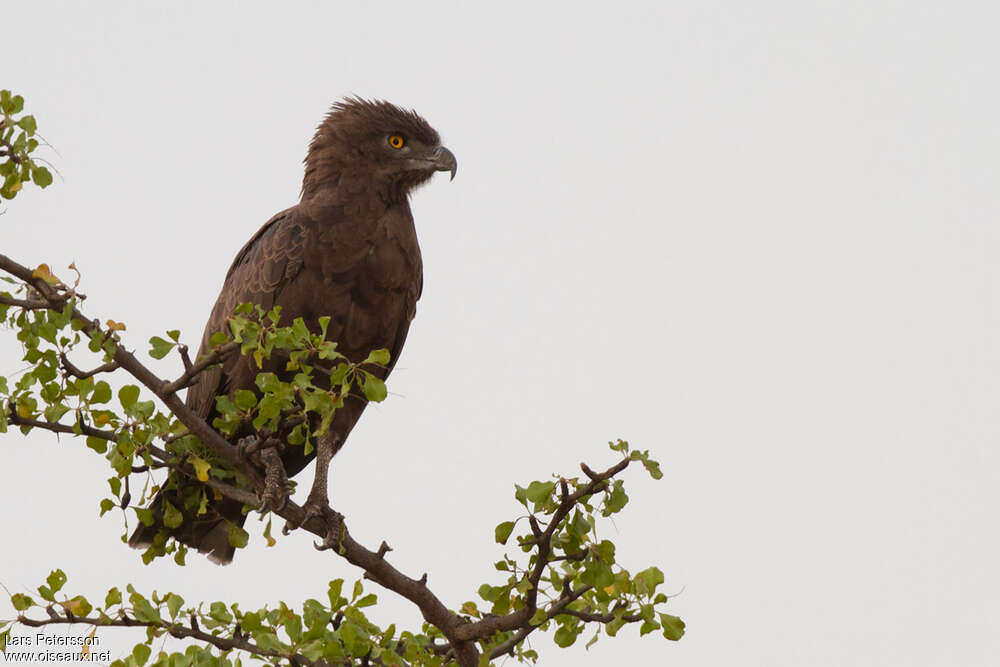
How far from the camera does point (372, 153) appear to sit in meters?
7.64

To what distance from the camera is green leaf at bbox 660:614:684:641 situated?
14.6 ft

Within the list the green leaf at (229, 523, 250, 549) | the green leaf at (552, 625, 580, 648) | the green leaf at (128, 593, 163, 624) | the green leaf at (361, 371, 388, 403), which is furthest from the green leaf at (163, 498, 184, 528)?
the green leaf at (552, 625, 580, 648)

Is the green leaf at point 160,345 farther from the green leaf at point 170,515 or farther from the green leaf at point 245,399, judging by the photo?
the green leaf at point 170,515

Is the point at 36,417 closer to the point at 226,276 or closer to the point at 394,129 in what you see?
the point at 226,276

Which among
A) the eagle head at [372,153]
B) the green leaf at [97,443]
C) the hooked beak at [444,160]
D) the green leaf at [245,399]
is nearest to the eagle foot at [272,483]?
the green leaf at [245,399]

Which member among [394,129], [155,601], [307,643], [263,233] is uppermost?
[394,129]

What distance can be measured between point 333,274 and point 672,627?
3.08m

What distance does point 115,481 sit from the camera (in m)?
4.75

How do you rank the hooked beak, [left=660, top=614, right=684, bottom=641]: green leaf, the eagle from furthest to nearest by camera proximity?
the hooked beak
the eagle
[left=660, top=614, right=684, bottom=641]: green leaf

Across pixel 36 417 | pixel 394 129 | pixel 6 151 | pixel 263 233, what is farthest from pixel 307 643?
pixel 394 129

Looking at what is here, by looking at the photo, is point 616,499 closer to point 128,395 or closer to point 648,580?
point 648,580

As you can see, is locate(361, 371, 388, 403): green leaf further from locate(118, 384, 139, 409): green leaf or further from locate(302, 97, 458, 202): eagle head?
locate(302, 97, 458, 202): eagle head

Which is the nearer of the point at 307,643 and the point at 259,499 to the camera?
the point at 307,643

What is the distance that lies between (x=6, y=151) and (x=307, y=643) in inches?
89.6
